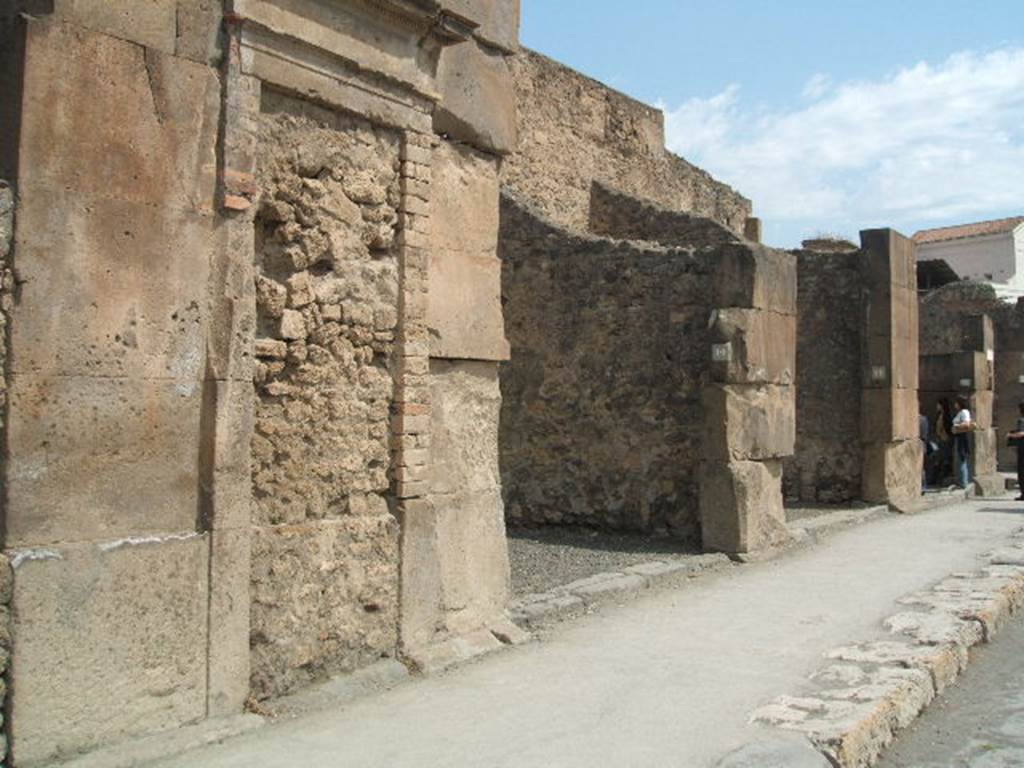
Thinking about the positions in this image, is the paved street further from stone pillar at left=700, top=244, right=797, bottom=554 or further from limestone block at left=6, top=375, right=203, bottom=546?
limestone block at left=6, top=375, right=203, bottom=546

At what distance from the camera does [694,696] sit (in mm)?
4598

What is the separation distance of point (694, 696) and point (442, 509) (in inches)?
64.7

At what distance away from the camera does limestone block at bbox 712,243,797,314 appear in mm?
8797

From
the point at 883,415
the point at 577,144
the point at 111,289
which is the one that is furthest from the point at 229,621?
the point at 577,144

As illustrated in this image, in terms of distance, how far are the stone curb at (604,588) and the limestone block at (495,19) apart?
344 centimetres

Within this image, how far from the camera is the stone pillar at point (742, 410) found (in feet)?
28.5

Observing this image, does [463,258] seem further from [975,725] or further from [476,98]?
[975,725]

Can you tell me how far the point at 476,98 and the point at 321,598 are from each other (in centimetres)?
298

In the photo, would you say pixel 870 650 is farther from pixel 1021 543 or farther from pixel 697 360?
pixel 1021 543

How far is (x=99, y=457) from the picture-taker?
373 centimetres

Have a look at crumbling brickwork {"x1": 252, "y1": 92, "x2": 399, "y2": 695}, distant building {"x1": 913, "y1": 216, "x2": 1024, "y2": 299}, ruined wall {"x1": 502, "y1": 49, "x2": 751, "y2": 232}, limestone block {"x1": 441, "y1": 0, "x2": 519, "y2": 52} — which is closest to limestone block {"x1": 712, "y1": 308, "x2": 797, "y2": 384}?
limestone block {"x1": 441, "y1": 0, "x2": 519, "y2": 52}

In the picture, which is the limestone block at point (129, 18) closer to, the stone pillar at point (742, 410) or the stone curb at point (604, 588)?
the stone curb at point (604, 588)

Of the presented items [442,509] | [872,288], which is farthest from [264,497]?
[872,288]

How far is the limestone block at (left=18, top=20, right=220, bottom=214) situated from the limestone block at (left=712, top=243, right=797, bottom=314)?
5618 mm
